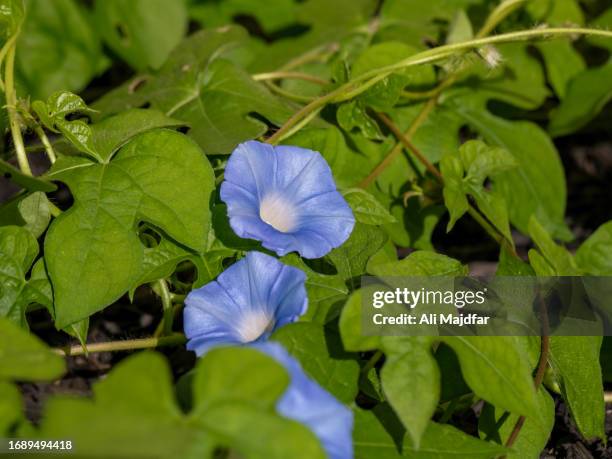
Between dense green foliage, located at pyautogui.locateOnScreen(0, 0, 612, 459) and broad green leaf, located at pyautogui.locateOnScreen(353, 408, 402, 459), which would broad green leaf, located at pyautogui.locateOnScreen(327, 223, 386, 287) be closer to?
dense green foliage, located at pyautogui.locateOnScreen(0, 0, 612, 459)

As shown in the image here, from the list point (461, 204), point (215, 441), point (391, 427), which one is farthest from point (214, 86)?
point (215, 441)

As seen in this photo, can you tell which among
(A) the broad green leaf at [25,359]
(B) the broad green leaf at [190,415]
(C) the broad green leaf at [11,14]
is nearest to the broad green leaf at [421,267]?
(B) the broad green leaf at [190,415]

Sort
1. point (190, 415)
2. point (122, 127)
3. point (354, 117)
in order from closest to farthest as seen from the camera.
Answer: point (190, 415) < point (122, 127) < point (354, 117)

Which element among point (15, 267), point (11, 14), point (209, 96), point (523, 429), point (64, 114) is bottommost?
point (523, 429)

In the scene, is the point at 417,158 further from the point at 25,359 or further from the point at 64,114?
the point at 25,359

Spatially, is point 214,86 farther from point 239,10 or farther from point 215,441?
point 215,441

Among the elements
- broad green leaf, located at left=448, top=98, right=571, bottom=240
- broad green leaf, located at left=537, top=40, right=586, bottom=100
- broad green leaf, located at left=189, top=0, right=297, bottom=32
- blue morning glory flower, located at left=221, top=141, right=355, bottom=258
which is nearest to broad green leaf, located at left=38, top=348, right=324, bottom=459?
blue morning glory flower, located at left=221, top=141, right=355, bottom=258

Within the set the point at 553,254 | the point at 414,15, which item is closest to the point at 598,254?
the point at 553,254
